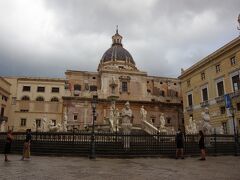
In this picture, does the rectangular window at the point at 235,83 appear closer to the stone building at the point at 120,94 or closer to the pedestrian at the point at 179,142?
the stone building at the point at 120,94

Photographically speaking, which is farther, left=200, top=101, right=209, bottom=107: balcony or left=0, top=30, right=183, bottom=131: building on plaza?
left=0, top=30, right=183, bottom=131: building on plaza

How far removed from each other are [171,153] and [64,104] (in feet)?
103

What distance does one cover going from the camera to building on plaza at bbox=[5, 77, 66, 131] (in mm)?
43062

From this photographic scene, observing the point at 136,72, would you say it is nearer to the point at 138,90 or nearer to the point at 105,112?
the point at 138,90

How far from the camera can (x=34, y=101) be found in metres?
44.3

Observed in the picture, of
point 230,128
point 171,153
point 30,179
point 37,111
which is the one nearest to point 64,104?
point 37,111

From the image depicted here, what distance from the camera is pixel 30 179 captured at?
22.5 feet

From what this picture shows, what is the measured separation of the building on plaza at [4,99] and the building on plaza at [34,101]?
1.05 metres

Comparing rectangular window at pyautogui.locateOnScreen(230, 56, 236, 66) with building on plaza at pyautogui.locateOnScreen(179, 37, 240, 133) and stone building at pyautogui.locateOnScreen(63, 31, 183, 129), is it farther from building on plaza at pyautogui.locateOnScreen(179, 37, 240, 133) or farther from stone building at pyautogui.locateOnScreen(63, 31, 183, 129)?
stone building at pyautogui.locateOnScreen(63, 31, 183, 129)

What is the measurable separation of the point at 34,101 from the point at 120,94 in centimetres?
1538

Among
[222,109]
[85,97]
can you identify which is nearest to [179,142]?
[222,109]

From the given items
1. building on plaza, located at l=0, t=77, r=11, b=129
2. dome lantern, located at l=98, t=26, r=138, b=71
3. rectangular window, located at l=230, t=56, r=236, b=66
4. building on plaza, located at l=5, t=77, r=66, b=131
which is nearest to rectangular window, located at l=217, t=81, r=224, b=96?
rectangular window, located at l=230, t=56, r=236, b=66

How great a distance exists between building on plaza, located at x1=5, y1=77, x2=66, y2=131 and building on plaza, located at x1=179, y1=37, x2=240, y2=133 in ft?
72.5

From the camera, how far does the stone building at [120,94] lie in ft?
143
